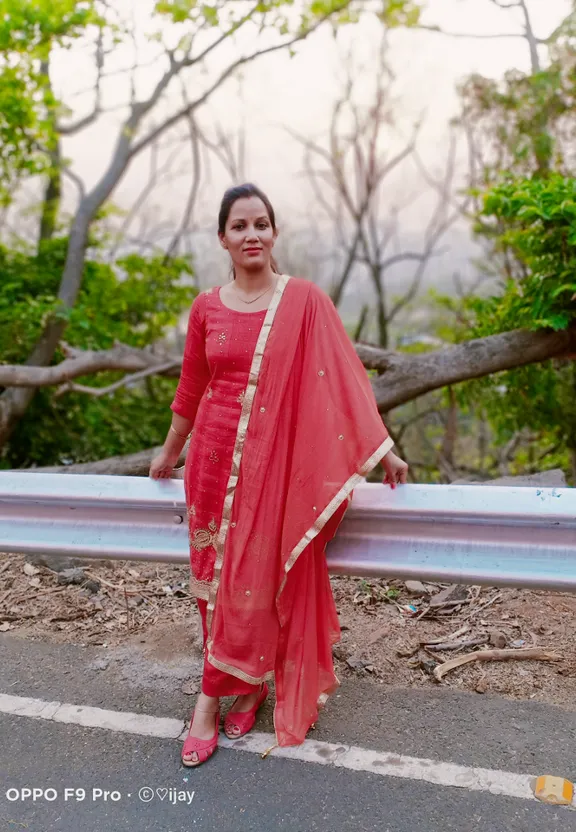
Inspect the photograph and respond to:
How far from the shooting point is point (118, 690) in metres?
2.30

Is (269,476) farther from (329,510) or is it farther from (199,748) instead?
(199,748)

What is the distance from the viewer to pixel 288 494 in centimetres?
201

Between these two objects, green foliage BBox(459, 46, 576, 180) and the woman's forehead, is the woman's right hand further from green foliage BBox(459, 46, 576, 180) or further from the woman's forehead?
green foliage BBox(459, 46, 576, 180)

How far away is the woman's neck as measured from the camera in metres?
2.16

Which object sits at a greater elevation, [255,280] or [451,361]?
[255,280]

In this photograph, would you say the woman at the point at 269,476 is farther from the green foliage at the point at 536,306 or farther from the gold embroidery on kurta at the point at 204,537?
the green foliage at the point at 536,306

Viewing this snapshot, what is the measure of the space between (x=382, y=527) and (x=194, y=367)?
751 mm

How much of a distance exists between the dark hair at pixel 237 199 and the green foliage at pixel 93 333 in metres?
4.17

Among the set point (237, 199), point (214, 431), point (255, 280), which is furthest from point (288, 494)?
point (237, 199)

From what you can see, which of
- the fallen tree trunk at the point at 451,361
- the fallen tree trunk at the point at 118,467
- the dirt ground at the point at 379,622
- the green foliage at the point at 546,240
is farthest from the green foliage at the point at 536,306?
the fallen tree trunk at the point at 118,467

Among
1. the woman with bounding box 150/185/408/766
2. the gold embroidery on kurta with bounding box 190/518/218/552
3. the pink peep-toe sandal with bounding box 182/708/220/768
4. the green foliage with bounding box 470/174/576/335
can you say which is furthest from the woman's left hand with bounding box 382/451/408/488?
the green foliage with bounding box 470/174/576/335

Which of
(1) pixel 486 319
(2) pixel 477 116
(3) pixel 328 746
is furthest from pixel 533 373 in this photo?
(2) pixel 477 116

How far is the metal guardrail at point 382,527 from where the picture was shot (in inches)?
78.2

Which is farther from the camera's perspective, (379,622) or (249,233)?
(379,622)
